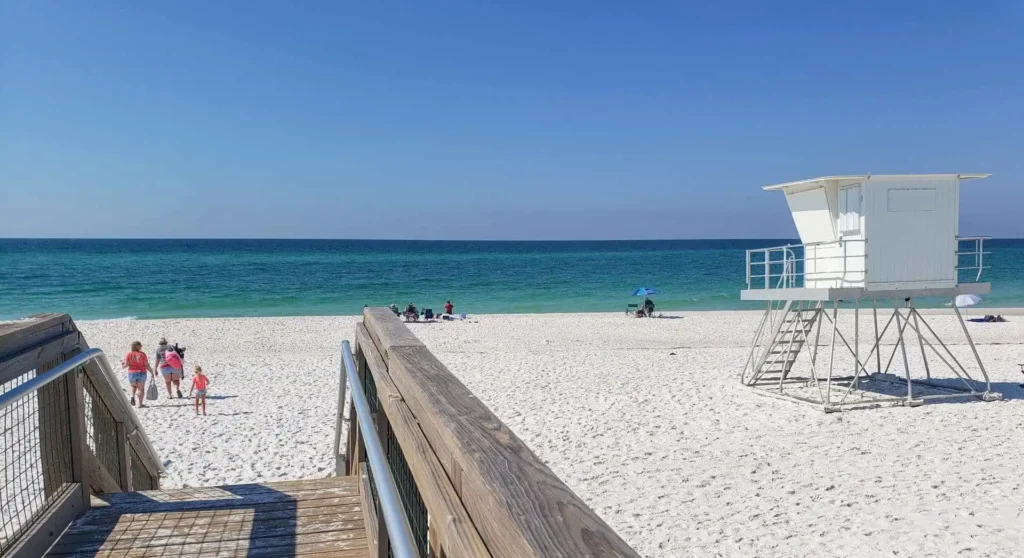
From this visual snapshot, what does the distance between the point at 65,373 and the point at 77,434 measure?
0.34 m

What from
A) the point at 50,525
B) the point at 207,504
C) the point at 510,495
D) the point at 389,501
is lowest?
the point at 207,504

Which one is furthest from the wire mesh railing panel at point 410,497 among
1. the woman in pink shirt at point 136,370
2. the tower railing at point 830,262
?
the woman in pink shirt at point 136,370

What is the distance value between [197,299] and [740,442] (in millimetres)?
38198

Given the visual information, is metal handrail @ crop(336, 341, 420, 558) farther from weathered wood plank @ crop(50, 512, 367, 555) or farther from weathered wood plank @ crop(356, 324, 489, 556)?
weathered wood plank @ crop(50, 512, 367, 555)

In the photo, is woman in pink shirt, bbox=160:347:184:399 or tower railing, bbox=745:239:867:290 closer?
tower railing, bbox=745:239:867:290

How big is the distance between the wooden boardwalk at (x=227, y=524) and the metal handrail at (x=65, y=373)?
74cm

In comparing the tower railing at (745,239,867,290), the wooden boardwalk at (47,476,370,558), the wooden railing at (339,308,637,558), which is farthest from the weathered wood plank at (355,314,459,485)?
the tower railing at (745,239,867,290)

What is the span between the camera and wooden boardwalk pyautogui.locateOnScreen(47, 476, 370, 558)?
337cm

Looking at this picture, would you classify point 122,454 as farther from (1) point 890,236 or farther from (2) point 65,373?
(1) point 890,236

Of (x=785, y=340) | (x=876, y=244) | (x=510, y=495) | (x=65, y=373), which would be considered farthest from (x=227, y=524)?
(x=785, y=340)

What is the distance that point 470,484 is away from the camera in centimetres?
137

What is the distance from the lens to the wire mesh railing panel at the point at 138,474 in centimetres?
537

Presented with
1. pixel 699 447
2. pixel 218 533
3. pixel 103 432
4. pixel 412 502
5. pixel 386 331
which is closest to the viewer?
pixel 412 502

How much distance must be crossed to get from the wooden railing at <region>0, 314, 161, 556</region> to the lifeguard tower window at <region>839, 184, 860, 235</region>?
1104 centimetres
